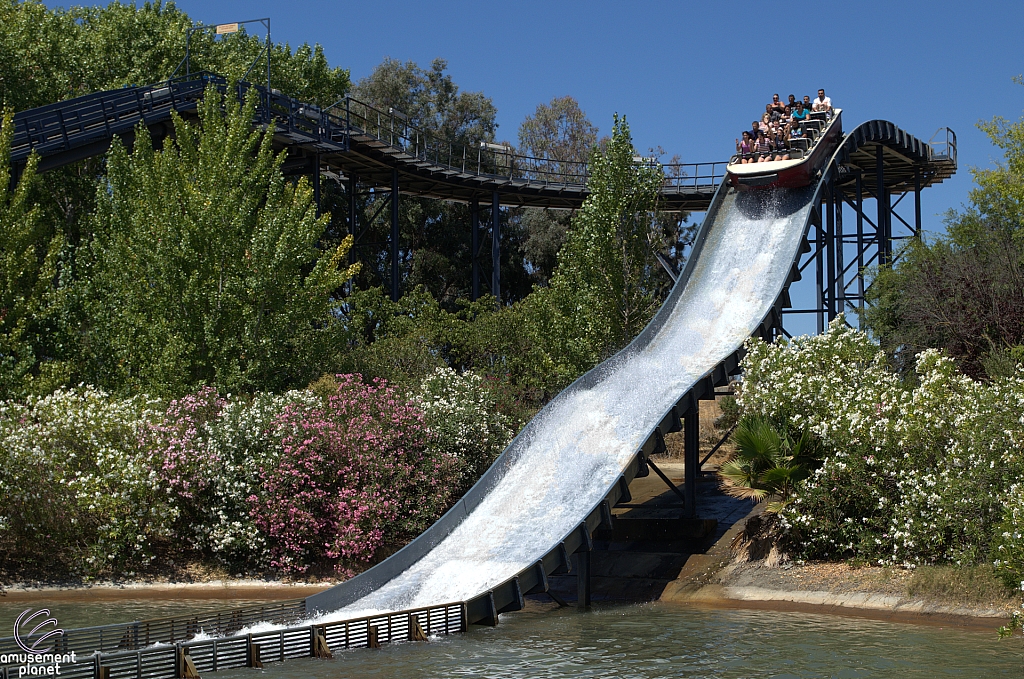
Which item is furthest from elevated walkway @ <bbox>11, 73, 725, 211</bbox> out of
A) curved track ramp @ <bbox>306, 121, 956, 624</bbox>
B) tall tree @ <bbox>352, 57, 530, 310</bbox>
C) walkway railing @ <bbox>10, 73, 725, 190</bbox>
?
curved track ramp @ <bbox>306, 121, 956, 624</bbox>

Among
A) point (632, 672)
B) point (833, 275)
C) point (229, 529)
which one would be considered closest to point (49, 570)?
point (229, 529)

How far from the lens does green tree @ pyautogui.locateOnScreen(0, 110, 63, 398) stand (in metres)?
25.0

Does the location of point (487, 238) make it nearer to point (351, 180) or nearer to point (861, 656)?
point (351, 180)

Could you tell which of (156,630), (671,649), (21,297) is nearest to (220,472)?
(156,630)

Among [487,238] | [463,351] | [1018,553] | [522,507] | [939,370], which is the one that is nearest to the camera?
[1018,553]

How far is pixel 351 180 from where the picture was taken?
42781 mm

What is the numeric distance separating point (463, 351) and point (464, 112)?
3332 centimetres

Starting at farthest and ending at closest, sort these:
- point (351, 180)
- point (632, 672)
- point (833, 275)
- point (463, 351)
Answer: point (351, 180) → point (833, 275) → point (463, 351) → point (632, 672)

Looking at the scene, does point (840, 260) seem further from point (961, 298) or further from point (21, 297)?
point (21, 297)

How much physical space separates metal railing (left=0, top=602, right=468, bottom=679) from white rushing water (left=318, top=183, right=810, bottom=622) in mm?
1098

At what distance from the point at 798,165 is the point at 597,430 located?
1242 centimetres

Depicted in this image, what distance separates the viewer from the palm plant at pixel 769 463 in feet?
66.6

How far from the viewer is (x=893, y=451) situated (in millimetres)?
19641

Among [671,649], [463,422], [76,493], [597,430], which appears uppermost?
[463,422]
